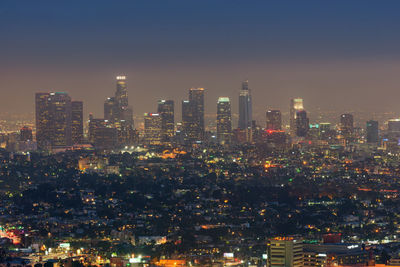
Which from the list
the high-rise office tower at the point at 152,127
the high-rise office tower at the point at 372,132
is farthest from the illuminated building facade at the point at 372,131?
the high-rise office tower at the point at 152,127

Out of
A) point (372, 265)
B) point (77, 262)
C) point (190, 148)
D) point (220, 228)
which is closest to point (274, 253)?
point (372, 265)

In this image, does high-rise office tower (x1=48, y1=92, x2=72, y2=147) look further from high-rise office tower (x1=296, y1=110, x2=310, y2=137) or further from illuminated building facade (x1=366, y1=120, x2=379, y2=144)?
illuminated building facade (x1=366, y1=120, x2=379, y2=144)

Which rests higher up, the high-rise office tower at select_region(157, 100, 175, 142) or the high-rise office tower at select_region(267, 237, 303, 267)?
the high-rise office tower at select_region(157, 100, 175, 142)

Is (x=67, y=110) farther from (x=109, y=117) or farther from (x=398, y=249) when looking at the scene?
(x=398, y=249)

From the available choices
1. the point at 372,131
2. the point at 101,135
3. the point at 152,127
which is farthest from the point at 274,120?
the point at 101,135

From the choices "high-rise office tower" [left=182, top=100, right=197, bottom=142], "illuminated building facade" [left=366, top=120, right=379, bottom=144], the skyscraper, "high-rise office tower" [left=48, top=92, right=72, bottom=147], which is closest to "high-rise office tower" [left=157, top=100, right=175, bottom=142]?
"high-rise office tower" [left=182, top=100, right=197, bottom=142]

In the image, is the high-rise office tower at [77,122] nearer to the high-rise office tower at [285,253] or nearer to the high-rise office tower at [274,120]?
the high-rise office tower at [274,120]

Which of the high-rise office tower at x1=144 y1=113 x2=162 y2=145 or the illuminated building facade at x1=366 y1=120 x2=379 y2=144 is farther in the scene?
the illuminated building facade at x1=366 y1=120 x2=379 y2=144
